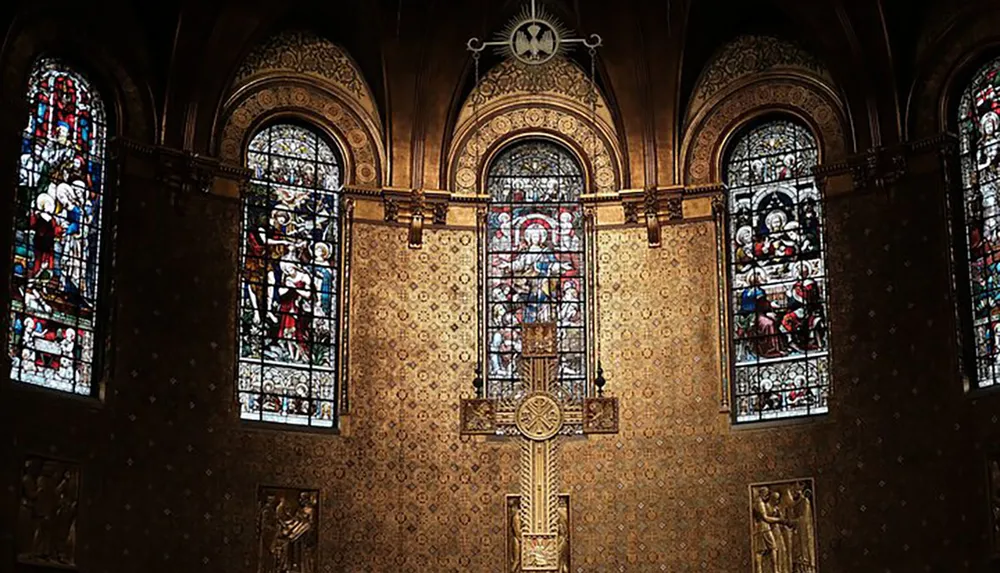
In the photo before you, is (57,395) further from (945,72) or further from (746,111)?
(945,72)

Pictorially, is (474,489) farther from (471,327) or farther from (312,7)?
(312,7)

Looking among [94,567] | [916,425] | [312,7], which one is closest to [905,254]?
[916,425]

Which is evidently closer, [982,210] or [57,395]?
[57,395]

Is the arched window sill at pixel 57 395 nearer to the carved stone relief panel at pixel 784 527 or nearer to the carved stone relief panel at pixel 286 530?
the carved stone relief panel at pixel 286 530

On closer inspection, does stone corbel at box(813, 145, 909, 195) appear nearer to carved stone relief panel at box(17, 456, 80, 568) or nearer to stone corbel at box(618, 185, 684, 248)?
stone corbel at box(618, 185, 684, 248)

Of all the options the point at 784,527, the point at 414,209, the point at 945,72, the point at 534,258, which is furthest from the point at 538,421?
the point at 945,72

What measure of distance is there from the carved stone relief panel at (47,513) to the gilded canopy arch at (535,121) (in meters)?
7.83

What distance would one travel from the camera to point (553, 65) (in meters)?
27.7

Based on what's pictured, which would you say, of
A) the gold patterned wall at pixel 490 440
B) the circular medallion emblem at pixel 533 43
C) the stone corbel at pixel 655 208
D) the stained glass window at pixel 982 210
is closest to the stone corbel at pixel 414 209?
the gold patterned wall at pixel 490 440

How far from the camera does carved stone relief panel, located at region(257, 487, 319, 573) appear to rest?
79.5ft

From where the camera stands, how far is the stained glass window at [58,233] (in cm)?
2309

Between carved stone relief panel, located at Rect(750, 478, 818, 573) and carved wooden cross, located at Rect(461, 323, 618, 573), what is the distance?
321 cm

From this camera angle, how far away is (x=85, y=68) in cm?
2478

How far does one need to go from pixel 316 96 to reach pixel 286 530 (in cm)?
691
